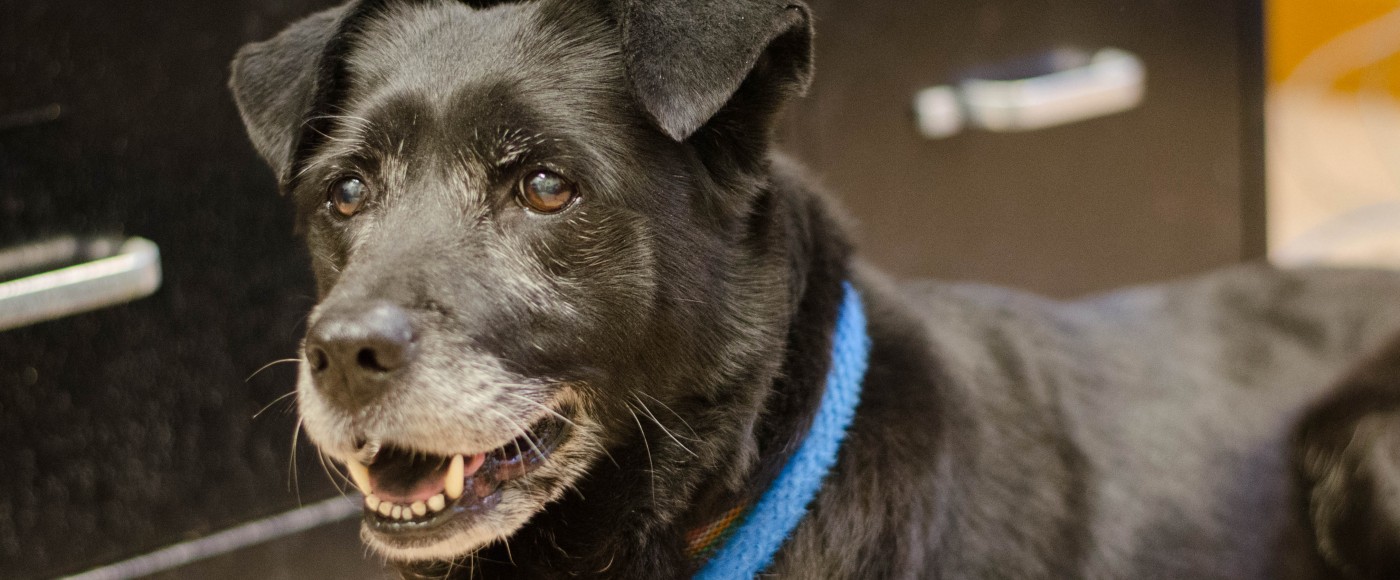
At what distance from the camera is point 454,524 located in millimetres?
1357

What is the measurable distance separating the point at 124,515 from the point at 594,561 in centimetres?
96

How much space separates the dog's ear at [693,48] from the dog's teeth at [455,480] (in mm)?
476

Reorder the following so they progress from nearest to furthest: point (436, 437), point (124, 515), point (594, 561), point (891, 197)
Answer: point (436, 437) < point (594, 561) < point (124, 515) < point (891, 197)

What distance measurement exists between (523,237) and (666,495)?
1.27 feet

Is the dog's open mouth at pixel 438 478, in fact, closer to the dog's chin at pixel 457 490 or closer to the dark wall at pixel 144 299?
the dog's chin at pixel 457 490

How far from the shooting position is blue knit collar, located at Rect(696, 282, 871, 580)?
1493 millimetres

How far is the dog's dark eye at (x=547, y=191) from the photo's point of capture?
4.62 feet

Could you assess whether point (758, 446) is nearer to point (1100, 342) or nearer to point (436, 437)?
point (436, 437)

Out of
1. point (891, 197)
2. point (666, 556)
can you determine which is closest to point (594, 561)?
point (666, 556)

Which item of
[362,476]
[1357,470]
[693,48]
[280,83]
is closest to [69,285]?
[280,83]

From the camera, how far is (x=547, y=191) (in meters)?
1.41

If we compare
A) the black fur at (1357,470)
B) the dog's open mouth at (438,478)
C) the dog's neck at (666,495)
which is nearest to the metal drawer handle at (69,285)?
the dog's open mouth at (438,478)

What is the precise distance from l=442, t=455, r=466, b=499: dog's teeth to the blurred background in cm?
63

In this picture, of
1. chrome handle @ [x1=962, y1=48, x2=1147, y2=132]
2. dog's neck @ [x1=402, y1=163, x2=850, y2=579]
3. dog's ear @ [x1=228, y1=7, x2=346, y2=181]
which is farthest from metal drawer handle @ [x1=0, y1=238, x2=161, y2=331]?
chrome handle @ [x1=962, y1=48, x2=1147, y2=132]
